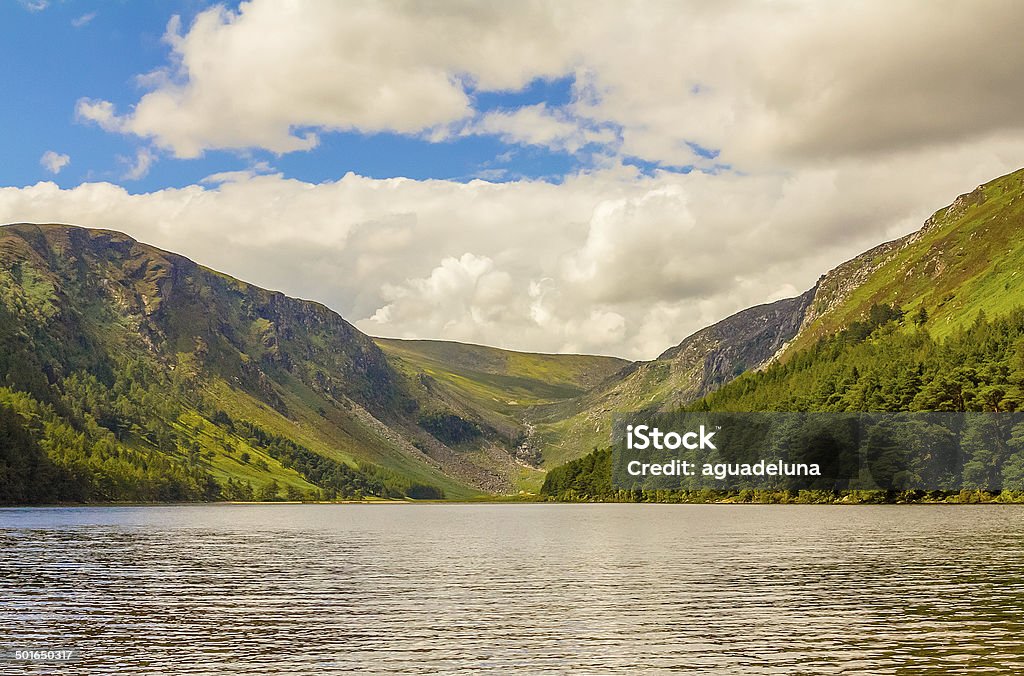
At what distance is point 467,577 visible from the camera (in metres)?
67.7

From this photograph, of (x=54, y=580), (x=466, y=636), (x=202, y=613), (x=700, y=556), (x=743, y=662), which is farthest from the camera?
(x=700, y=556)

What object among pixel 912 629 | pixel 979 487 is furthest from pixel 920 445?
pixel 912 629

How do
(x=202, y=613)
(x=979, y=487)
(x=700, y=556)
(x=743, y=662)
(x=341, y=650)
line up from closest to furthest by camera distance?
(x=743, y=662) < (x=341, y=650) < (x=202, y=613) < (x=700, y=556) < (x=979, y=487)

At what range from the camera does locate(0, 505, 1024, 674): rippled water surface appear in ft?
117

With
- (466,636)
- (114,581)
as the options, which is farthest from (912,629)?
(114,581)

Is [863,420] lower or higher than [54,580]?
higher

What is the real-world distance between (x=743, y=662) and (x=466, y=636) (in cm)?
1194

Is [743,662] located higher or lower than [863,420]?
lower

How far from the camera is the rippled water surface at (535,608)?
35.7m

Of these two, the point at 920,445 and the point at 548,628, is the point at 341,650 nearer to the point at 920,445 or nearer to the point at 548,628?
the point at 548,628

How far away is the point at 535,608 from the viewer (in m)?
50.2

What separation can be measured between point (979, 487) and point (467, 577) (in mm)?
142716

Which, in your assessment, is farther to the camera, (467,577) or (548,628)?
(467,577)

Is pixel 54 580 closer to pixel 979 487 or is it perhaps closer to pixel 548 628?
pixel 548 628
